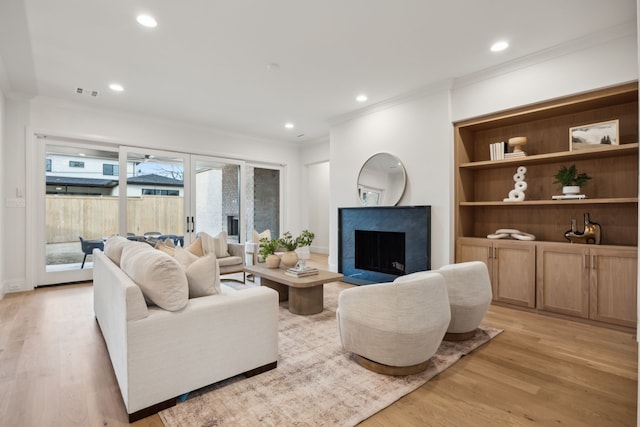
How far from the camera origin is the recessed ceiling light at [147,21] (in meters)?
2.58

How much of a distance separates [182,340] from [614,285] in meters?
3.63

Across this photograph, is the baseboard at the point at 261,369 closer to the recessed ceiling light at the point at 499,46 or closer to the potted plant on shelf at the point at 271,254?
the potted plant on shelf at the point at 271,254

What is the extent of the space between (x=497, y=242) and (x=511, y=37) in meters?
2.08

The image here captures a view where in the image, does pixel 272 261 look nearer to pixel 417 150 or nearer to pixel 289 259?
pixel 289 259

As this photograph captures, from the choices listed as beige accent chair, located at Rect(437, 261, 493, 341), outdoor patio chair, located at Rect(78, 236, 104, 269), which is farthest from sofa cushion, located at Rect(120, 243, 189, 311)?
outdoor patio chair, located at Rect(78, 236, 104, 269)

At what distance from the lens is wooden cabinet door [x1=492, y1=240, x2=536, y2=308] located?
132 inches

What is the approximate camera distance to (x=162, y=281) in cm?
175

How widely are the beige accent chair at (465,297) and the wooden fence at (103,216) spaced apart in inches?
183

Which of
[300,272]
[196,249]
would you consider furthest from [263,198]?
[300,272]

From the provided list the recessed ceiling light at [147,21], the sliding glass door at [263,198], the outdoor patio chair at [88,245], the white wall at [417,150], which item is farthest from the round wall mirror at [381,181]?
the outdoor patio chair at [88,245]

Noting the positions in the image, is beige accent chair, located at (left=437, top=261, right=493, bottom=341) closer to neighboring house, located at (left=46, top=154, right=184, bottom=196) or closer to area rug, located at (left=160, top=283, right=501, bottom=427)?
area rug, located at (left=160, top=283, right=501, bottom=427)

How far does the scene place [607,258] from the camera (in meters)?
2.90

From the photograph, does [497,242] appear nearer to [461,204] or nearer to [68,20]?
[461,204]

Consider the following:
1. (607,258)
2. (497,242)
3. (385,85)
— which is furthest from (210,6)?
(607,258)
